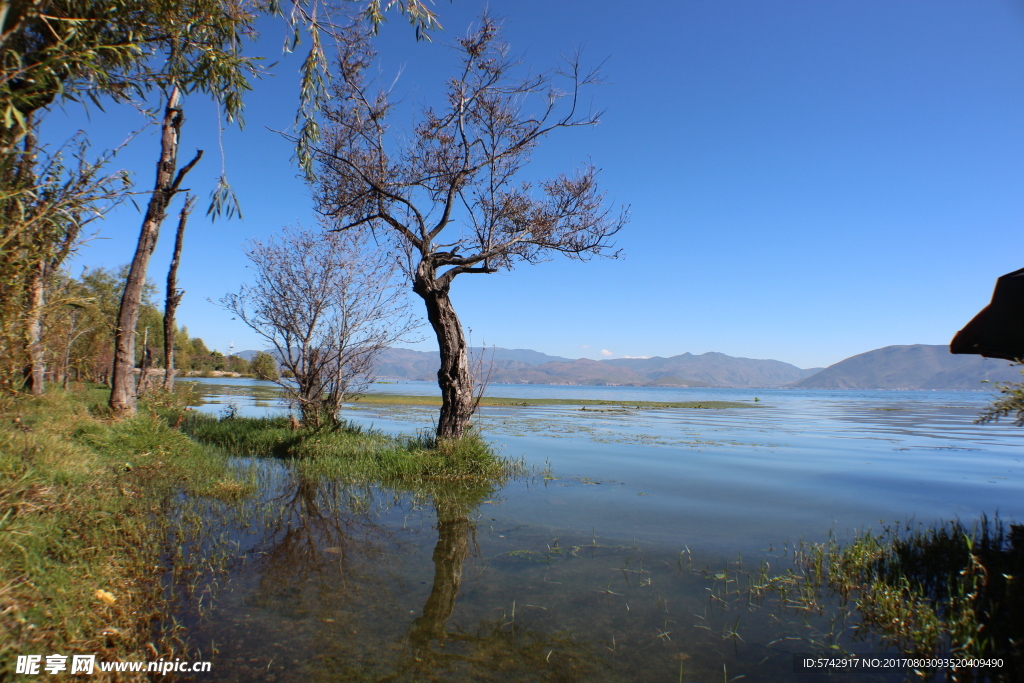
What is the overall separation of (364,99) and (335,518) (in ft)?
30.8

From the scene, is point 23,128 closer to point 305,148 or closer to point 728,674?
point 305,148

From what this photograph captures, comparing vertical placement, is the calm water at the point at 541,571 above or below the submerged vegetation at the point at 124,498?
below

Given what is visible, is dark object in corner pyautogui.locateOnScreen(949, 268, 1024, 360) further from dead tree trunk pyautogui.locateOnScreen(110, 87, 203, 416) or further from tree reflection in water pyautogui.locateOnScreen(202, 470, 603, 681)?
dead tree trunk pyautogui.locateOnScreen(110, 87, 203, 416)

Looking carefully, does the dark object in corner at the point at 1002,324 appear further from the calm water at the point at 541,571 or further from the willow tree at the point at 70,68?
the willow tree at the point at 70,68

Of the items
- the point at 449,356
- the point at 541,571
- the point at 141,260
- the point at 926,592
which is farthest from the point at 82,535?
the point at 141,260

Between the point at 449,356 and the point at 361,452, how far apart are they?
10.3 ft

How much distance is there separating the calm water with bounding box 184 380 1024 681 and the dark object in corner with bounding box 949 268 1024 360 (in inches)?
134

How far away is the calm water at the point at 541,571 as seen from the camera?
4156 millimetres

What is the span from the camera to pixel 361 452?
40.7 ft

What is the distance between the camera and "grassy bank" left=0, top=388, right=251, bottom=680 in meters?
3.54

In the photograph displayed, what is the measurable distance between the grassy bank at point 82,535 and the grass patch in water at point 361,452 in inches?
99.1

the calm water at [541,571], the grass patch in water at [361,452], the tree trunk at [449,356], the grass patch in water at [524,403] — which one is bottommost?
the grass patch in water at [524,403]

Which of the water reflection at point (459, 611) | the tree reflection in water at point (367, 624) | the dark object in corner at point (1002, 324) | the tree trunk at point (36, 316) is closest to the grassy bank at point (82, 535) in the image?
the water reflection at point (459, 611)

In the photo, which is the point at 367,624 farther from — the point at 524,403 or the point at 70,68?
the point at 524,403
